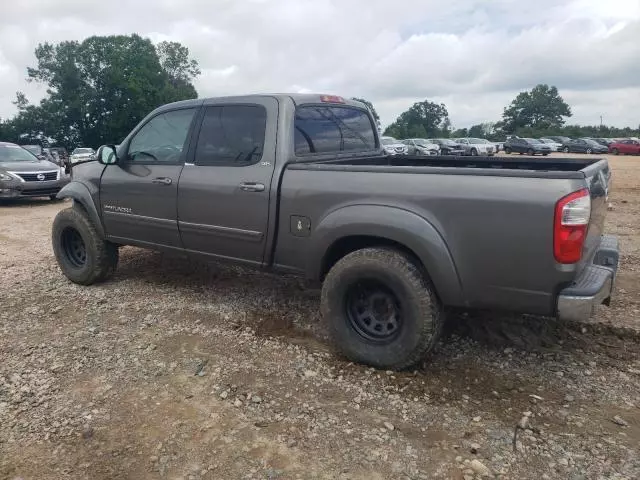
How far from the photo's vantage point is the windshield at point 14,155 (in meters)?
13.2

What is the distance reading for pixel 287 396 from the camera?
3.32 metres

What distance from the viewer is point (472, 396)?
10.8 ft

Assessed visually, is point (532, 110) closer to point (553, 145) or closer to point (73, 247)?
point (553, 145)

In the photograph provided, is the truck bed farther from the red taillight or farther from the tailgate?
the red taillight

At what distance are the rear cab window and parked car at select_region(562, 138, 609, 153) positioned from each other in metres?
42.6

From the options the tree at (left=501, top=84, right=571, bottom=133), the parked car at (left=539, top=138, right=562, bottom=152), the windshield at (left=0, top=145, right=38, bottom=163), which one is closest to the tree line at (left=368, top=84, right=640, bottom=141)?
the tree at (left=501, top=84, right=571, bottom=133)

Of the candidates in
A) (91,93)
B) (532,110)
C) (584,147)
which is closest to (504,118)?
(532,110)

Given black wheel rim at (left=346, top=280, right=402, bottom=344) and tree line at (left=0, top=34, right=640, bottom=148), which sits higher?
tree line at (left=0, top=34, right=640, bottom=148)

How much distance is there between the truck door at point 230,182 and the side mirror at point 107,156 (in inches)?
37.5

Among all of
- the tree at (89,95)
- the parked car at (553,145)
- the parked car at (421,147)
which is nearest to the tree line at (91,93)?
the tree at (89,95)

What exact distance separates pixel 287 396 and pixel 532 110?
9151 cm

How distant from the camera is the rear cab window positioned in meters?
4.30

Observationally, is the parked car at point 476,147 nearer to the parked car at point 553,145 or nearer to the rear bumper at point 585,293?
the parked car at point 553,145

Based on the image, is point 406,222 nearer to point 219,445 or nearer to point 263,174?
point 263,174
